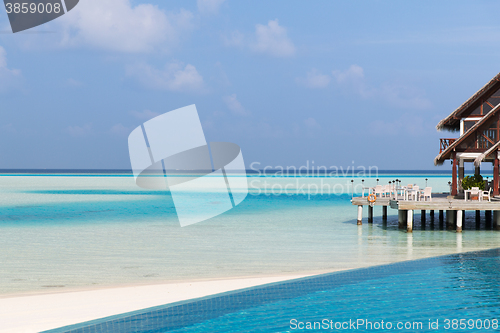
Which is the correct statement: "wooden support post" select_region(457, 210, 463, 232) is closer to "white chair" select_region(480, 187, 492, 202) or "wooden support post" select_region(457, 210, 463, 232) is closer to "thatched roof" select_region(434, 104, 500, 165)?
"white chair" select_region(480, 187, 492, 202)

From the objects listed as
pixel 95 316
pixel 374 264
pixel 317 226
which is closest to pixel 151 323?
pixel 95 316

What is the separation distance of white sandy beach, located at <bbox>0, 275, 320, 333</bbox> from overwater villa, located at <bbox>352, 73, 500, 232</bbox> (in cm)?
1181

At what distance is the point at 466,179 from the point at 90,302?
1988cm

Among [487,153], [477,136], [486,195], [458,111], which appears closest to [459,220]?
[486,195]

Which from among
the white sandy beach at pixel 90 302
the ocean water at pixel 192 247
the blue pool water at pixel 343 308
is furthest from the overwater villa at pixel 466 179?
the white sandy beach at pixel 90 302

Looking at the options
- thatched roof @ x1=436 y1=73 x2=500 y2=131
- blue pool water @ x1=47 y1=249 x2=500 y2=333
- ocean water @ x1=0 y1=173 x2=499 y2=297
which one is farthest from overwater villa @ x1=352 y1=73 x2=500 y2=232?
blue pool water @ x1=47 y1=249 x2=500 y2=333

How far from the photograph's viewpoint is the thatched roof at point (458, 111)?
82.4ft

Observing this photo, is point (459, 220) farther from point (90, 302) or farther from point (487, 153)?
point (90, 302)

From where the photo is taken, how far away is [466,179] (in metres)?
24.4

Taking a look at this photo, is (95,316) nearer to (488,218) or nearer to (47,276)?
(47,276)

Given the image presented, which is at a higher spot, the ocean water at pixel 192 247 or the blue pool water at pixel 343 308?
the blue pool water at pixel 343 308

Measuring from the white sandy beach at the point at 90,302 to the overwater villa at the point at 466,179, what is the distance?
11.8 meters

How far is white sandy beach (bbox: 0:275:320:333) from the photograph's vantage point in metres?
9.05

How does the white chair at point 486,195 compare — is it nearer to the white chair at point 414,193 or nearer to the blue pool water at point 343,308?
the white chair at point 414,193
